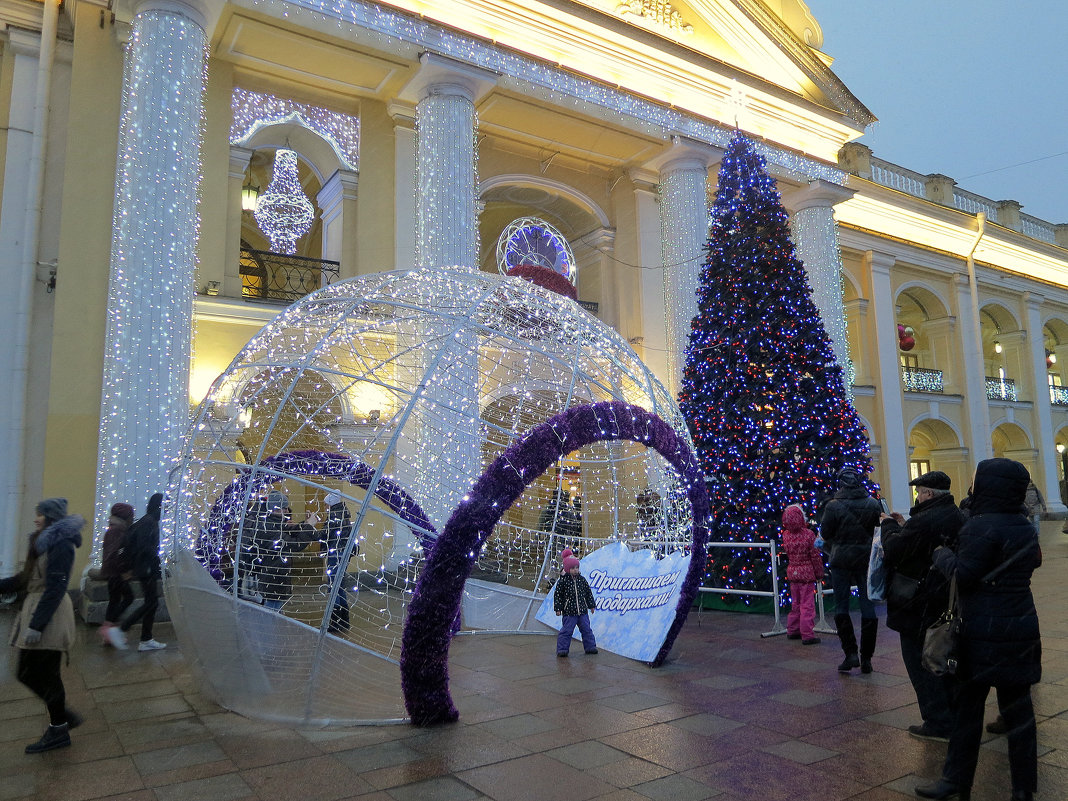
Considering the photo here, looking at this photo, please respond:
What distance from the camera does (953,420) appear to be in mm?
21844

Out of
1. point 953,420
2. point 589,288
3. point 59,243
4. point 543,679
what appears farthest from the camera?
point 953,420

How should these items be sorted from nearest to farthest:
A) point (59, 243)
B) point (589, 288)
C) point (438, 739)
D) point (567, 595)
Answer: point (438, 739) → point (567, 595) → point (59, 243) → point (589, 288)

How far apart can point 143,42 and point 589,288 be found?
901 centimetres

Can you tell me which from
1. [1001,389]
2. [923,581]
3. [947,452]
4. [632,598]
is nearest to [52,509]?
[632,598]

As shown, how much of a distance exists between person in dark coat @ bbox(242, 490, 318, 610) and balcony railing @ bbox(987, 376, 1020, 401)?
72.9 ft

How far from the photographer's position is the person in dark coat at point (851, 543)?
18.7ft

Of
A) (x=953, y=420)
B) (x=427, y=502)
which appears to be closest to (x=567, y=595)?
(x=427, y=502)

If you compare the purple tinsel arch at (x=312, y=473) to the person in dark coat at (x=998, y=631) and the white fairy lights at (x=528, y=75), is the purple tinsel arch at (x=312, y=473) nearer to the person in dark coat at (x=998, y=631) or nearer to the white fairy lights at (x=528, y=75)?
the person in dark coat at (x=998, y=631)

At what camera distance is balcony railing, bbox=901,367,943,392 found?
72.2 ft

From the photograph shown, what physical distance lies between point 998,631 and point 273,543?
15.4ft

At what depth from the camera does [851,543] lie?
5805 mm

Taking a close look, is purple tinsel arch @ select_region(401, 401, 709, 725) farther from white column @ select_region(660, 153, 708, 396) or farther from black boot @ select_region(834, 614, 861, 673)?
white column @ select_region(660, 153, 708, 396)

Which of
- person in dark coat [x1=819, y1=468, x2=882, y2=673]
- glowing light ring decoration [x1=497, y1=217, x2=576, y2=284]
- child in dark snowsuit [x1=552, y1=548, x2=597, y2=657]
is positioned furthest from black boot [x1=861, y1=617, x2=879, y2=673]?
glowing light ring decoration [x1=497, y1=217, x2=576, y2=284]

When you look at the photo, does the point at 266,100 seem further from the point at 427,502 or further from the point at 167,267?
the point at 427,502
